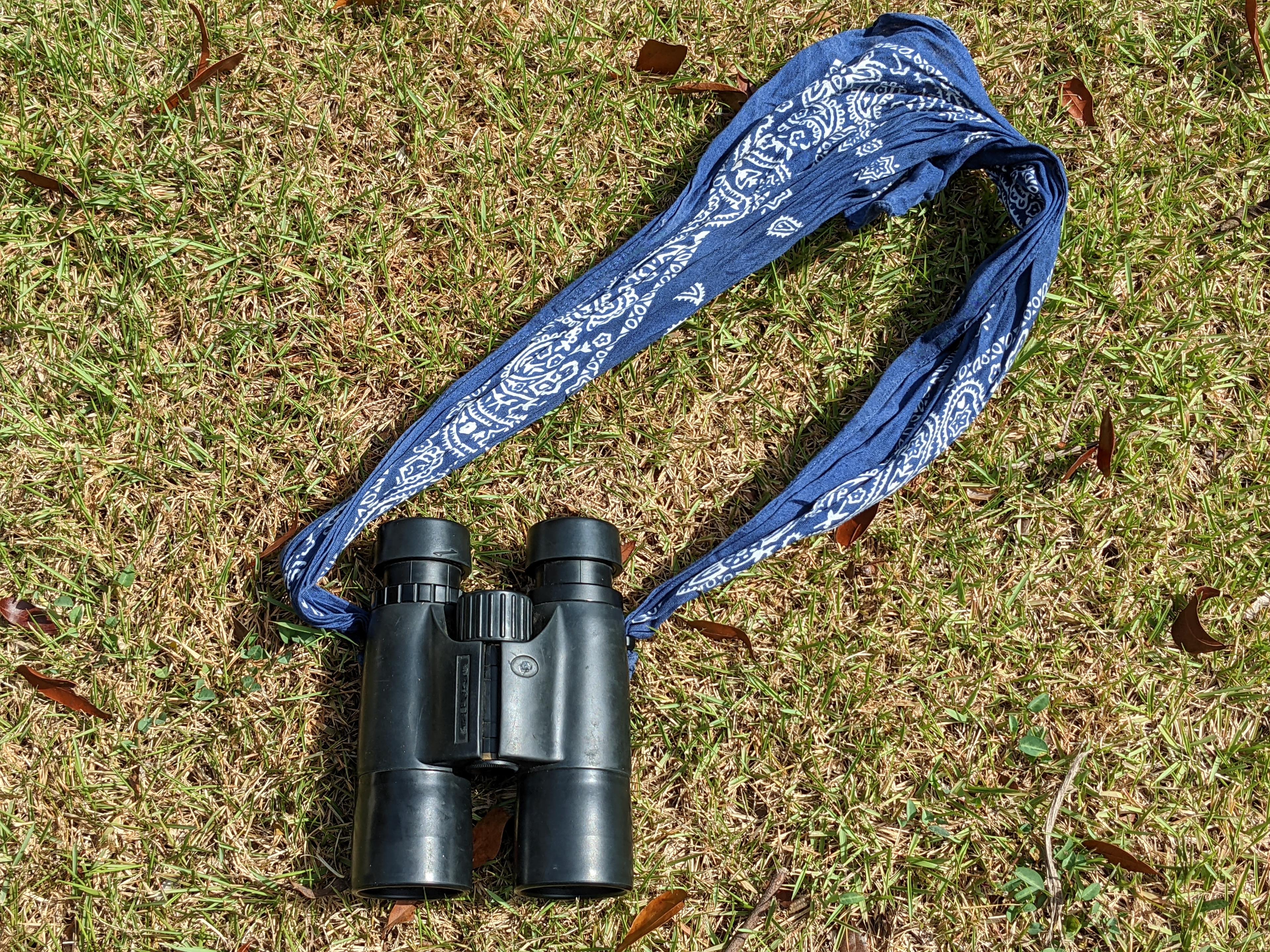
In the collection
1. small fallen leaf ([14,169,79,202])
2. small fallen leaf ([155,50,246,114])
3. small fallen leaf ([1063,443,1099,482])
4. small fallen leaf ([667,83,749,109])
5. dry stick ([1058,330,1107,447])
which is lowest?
small fallen leaf ([1063,443,1099,482])

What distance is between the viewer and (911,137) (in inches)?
111

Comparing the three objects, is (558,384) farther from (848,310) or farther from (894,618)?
(894,618)

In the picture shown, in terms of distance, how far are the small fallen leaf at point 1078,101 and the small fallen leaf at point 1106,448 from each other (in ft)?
2.84

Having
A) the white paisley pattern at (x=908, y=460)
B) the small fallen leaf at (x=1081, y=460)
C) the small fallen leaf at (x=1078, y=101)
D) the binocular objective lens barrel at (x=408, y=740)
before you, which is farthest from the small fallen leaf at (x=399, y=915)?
the small fallen leaf at (x=1078, y=101)

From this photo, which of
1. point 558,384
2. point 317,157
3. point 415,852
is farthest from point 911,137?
point 415,852

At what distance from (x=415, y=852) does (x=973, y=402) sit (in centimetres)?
168

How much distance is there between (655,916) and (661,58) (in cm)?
217

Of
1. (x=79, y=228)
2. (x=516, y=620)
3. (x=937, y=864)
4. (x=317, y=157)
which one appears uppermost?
(x=317, y=157)

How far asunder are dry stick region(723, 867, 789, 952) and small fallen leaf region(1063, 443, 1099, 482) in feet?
3.96

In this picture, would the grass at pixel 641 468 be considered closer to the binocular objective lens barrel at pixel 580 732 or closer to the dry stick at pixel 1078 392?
the dry stick at pixel 1078 392

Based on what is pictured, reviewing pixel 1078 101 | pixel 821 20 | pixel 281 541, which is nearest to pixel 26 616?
pixel 281 541

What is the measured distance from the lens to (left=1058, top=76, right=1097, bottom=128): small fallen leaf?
2.93 m

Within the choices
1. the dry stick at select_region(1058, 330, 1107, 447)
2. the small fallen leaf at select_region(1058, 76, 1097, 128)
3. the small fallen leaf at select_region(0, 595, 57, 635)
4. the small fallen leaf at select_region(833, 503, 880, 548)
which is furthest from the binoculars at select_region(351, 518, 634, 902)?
the small fallen leaf at select_region(1058, 76, 1097, 128)

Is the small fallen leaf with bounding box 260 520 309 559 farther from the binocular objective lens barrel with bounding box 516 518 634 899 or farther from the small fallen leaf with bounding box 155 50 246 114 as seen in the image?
the small fallen leaf with bounding box 155 50 246 114
